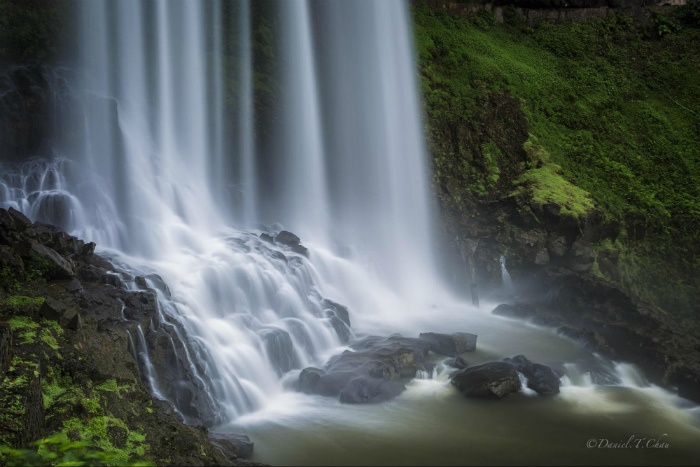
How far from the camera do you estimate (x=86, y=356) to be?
27.4 ft

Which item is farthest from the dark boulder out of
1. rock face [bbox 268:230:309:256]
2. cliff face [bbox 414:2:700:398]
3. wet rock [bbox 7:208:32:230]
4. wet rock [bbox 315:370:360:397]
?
wet rock [bbox 7:208:32:230]

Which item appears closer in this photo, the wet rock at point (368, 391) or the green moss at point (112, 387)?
the green moss at point (112, 387)

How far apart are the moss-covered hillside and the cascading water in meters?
1.66

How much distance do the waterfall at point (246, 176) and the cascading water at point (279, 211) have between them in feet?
0.19

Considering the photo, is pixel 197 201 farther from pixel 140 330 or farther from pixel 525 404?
pixel 525 404

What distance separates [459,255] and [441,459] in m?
11.8

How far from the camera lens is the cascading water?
10.9m

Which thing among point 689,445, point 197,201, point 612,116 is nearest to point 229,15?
point 197,201

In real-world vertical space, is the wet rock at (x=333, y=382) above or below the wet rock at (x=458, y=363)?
below

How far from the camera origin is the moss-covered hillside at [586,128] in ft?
66.6

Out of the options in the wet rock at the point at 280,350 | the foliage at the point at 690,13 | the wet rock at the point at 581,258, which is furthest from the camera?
the foliage at the point at 690,13

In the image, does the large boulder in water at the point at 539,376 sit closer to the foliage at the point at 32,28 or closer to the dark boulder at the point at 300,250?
the dark boulder at the point at 300,250

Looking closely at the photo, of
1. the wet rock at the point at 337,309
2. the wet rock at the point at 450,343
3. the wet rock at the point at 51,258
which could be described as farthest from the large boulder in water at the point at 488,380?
the wet rock at the point at 51,258

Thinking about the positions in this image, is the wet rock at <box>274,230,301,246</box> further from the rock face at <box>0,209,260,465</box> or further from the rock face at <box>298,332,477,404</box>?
the rock face at <box>0,209,260,465</box>
